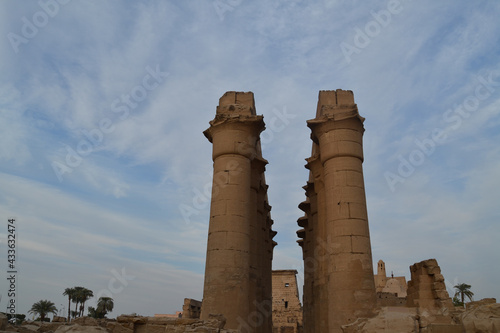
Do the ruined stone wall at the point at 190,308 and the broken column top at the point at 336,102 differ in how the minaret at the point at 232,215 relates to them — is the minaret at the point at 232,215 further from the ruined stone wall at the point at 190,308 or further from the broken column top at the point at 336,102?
the ruined stone wall at the point at 190,308

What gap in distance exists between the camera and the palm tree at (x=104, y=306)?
44344 millimetres

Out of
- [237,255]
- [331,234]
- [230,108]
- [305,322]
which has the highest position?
[230,108]

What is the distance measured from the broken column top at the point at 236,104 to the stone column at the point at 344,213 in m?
2.31

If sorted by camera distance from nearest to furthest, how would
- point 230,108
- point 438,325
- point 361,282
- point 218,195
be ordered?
point 438,325, point 361,282, point 218,195, point 230,108

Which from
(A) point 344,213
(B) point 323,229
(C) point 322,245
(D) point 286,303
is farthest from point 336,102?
(D) point 286,303

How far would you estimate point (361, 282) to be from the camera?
10.8 meters

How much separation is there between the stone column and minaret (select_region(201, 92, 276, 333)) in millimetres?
2545

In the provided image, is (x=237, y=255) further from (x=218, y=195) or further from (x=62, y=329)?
(x=62, y=329)

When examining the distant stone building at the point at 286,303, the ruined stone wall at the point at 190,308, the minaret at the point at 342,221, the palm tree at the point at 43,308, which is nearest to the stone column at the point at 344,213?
the minaret at the point at 342,221

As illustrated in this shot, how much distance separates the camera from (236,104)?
1362 centimetres

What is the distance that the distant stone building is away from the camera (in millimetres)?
32531

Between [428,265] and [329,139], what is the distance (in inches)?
287

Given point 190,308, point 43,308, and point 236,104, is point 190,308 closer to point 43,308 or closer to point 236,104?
point 236,104

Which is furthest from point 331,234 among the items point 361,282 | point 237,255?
point 237,255
